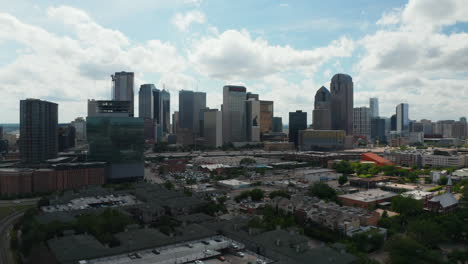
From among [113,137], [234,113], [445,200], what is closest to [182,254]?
[445,200]

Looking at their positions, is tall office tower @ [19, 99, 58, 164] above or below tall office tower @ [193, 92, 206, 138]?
below

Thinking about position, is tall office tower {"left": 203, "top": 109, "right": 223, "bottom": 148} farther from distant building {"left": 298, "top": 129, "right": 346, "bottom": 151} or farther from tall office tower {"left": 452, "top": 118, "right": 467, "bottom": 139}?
tall office tower {"left": 452, "top": 118, "right": 467, "bottom": 139}

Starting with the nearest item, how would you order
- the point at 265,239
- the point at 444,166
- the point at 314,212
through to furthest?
the point at 265,239, the point at 314,212, the point at 444,166

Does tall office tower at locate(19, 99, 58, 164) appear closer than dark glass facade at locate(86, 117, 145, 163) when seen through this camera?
No

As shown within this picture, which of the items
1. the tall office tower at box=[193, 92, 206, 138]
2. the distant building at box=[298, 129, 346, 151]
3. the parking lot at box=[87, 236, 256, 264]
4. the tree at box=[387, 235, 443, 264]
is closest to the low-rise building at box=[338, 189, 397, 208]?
the tree at box=[387, 235, 443, 264]

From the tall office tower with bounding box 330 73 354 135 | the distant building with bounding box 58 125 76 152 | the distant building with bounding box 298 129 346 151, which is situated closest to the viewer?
the distant building with bounding box 58 125 76 152

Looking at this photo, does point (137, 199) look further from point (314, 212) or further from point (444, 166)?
point (444, 166)

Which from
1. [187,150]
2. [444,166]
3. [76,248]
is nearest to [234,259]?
[76,248]

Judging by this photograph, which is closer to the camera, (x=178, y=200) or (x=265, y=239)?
(x=265, y=239)
